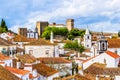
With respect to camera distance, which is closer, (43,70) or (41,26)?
(43,70)

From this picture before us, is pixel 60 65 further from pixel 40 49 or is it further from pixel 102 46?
pixel 102 46

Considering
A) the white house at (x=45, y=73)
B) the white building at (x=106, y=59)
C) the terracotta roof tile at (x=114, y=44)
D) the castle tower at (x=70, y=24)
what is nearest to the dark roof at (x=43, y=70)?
the white house at (x=45, y=73)

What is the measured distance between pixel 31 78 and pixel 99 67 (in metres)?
23.6

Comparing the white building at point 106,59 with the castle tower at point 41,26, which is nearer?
the white building at point 106,59

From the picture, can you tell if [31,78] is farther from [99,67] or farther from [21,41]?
[21,41]

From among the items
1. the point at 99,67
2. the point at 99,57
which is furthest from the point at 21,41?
the point at 99,67

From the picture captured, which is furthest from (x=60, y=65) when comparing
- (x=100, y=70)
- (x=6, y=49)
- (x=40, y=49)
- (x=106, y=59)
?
(x=106, y=59)

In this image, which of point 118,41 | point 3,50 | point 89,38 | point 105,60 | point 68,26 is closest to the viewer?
point 3,50

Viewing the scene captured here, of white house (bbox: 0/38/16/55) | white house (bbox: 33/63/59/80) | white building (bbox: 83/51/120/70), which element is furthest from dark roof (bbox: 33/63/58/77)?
white building (bbox: 83/51/120/70)

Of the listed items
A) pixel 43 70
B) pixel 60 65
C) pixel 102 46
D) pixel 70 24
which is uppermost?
pixel 70 24

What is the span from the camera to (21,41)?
8675 cm

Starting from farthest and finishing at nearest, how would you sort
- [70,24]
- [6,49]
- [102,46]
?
1. [70,24]
2. [102,46]
3. [6,49]

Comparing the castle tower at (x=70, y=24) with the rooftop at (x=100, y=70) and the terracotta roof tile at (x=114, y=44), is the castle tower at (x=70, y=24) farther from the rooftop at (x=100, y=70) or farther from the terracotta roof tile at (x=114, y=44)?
the rooftop at (x=100, y=70)

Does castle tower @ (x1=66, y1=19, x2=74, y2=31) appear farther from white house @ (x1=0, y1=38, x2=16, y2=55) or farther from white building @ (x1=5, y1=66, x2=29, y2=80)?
white building @ (x1=5, y1=66, x2=29, y2=80)
